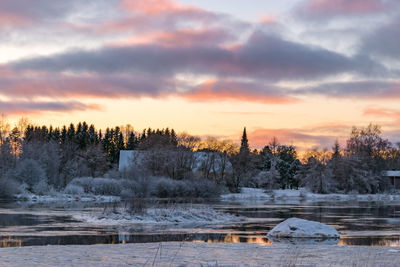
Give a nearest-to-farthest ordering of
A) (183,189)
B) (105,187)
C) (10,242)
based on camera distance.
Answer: (10,242), (105,187), (183,189)

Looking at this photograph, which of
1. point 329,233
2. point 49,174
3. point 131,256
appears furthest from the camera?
point 49,174

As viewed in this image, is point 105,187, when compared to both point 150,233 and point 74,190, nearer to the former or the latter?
point 74,190

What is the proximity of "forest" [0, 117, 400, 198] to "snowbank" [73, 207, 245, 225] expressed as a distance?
34.9m

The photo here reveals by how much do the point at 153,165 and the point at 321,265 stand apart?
265 feet

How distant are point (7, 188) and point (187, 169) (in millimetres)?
38115

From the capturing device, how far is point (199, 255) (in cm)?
1712

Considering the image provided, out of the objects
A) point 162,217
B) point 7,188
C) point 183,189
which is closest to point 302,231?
point 162,217

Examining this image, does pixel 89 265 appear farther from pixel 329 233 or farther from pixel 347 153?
pixel 347 153

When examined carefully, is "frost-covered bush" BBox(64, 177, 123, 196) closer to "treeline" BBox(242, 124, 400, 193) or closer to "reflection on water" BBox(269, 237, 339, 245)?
"treeline" BBox(242, 124, 400, 193)

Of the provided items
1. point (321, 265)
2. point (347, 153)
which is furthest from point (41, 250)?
point (347, 153)

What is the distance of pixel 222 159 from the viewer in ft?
344

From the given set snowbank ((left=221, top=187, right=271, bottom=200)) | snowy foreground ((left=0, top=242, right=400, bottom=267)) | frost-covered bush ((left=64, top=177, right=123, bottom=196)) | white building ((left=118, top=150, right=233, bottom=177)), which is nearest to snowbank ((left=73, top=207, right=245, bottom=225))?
snowy foreground ((left=0, top=242, right=400, bottom=267))

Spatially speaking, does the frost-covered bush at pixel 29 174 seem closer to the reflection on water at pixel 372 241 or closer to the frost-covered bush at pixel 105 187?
the frost-covered bush at pixel 105 187

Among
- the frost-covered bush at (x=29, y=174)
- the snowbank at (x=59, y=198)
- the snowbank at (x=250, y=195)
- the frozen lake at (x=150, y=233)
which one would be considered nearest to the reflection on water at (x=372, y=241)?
the frozen lake at (x=150, y=233)
